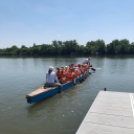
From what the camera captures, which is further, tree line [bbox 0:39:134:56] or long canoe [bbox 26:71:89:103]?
tree line [bbox 0:39:134:56]

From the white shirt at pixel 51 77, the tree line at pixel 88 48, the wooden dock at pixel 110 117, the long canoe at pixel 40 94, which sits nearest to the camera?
the wooden dock at pixel 110 117

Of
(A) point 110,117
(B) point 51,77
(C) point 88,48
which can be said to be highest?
(C) point 88,48

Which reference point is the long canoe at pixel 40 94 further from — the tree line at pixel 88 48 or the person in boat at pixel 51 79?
the tree line at pixel 88 48

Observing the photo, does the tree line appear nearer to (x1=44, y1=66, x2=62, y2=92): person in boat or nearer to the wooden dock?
(x1=44, y1=66, x2=62, y2=92): person in boat

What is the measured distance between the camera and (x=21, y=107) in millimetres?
8812

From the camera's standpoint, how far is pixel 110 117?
18.4 feet

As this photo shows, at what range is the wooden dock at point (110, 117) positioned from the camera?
475 centimetres

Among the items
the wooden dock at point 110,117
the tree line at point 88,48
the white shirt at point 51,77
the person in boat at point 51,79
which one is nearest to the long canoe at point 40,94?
the person in boat at point 51,79

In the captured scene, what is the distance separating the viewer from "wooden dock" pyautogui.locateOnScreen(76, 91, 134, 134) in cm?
475

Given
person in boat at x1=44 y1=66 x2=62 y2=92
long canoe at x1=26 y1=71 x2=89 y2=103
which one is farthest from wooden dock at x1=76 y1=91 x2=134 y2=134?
person in boat at x1=44 y1=66 x2=62 y2=92

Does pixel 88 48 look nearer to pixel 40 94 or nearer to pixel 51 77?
pixel 51 77

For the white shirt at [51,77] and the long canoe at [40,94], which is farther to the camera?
the white shirt at [51,77]

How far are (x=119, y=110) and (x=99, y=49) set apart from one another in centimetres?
9109

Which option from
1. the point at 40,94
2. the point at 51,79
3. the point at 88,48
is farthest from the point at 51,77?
the point at 88,48
